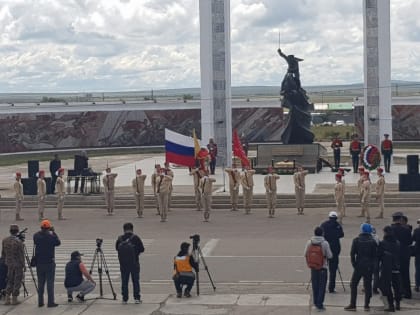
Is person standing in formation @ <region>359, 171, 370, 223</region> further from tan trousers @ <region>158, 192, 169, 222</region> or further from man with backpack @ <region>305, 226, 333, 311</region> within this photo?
man with backpack @ <region>305, 226, 333, 311</region>

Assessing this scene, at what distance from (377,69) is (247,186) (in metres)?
14.2

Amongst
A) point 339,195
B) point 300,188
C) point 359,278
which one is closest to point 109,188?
point 300,188

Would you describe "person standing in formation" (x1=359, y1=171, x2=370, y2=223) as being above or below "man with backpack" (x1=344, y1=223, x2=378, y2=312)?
above

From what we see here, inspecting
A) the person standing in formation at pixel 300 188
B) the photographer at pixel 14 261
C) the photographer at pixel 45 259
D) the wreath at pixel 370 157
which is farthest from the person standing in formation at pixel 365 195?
the photographer at pixel 14 261

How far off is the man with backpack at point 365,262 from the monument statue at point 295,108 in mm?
24400

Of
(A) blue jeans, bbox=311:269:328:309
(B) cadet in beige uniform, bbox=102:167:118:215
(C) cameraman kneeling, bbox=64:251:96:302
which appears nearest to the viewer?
(A) blue jeans, bbox=311:269:328:309

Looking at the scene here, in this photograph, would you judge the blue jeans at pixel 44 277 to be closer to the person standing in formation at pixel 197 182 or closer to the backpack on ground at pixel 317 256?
the backpack on ground at pixel 317 256

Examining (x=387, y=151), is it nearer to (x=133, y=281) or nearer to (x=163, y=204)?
(x=163, y=204)

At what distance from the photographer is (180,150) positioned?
97.3 ft

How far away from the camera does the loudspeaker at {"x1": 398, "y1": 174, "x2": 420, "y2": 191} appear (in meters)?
28.1

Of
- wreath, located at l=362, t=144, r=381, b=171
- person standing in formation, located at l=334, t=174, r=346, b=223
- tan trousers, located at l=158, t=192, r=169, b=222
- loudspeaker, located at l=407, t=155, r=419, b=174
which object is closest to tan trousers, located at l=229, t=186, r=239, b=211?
tan trousers, located at l=158, t=192, r=169, b=222

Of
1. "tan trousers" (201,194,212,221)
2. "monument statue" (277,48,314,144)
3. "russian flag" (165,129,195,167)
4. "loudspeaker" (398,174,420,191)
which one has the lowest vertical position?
"tan trousers" (201,194,212,221)

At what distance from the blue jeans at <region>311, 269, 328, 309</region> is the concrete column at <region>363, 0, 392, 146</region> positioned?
25137 millimetres

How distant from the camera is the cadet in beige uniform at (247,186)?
26.1 metres
